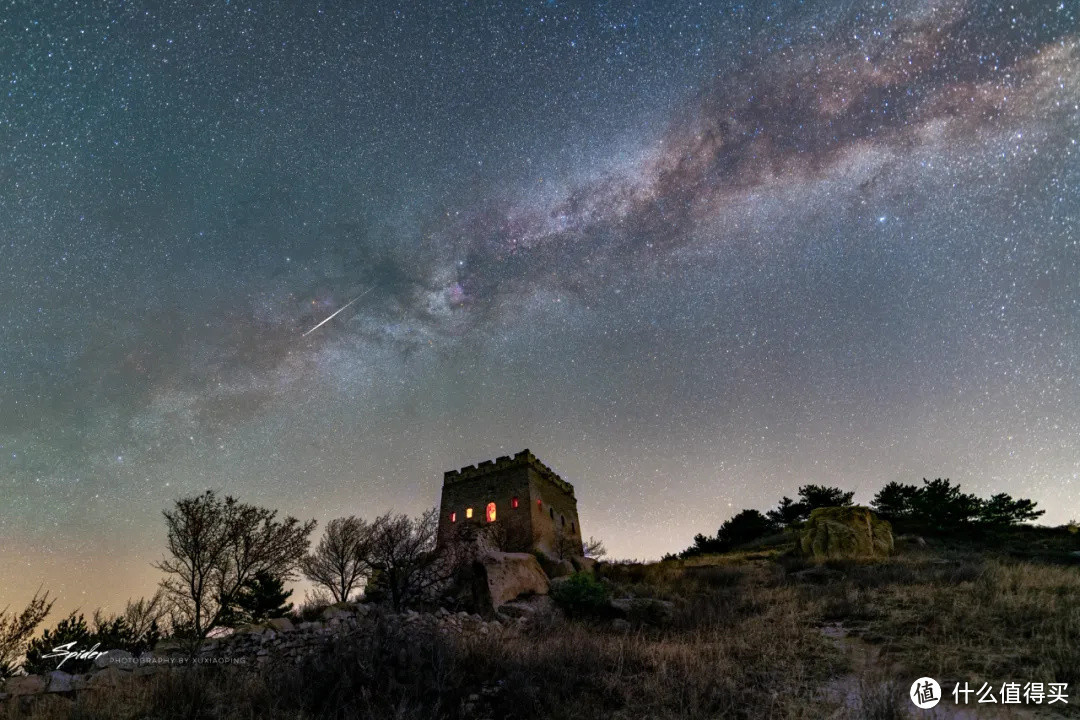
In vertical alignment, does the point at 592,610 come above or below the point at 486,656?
below

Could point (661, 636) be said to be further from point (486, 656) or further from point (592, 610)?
point (486, 656)

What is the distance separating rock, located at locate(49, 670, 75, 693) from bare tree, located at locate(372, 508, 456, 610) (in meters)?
9.22

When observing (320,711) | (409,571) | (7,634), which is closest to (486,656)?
(320,711)

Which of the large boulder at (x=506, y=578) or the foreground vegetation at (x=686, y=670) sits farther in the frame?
the large boulder at (x=506, y=578)

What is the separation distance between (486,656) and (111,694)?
4.93m

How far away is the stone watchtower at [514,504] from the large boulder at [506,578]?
11.6m

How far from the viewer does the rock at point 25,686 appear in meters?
6.67

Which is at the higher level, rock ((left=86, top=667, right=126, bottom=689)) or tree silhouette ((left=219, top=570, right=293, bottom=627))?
rock ((left=86, top=667, right=126, bottom=689))

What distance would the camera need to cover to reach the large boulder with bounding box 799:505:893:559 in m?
23.9

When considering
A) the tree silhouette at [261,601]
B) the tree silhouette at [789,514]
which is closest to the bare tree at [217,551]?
the tree silhouette at [261,601]

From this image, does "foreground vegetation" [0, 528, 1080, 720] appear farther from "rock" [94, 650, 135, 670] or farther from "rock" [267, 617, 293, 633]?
"rock" [267, 617, 293, 633]

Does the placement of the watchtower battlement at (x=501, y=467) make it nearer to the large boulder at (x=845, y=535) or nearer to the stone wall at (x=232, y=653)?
the large boulder at (x=845, y=535)

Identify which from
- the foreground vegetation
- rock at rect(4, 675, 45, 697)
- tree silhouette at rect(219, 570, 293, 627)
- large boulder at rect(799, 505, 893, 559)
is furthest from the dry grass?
tree silhouette at rect(219, 570, 293, 627)

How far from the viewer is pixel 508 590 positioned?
54.0 ft
